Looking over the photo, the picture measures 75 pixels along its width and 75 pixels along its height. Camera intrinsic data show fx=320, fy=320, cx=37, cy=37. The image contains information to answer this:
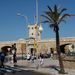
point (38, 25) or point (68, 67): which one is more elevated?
point (38, 25)

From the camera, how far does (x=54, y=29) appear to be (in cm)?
2958

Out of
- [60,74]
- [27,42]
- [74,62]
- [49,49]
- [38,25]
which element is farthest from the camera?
[49,49]

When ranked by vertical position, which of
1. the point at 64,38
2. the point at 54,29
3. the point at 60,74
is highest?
the point at 64,38

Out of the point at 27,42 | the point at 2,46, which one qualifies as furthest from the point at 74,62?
the point at 2,46

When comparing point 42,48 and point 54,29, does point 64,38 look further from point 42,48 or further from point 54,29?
point 54,29

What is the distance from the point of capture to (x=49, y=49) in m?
104

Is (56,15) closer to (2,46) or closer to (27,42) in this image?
(27,42)

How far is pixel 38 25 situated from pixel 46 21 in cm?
716

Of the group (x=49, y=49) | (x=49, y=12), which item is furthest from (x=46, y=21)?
A: (x=49, y=49)

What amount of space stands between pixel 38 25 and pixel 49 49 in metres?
67.4

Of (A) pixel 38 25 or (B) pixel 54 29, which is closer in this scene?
(B) pixel 54 29

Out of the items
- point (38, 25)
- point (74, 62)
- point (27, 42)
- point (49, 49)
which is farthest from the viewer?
point (49, 49)

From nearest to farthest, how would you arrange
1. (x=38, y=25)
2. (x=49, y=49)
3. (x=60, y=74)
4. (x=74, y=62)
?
(x=60, y=74) → (x=74, y=62) → (x=38, y=25) → (x=49, y=49)

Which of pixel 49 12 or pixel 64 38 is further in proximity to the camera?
pixel 64 38
